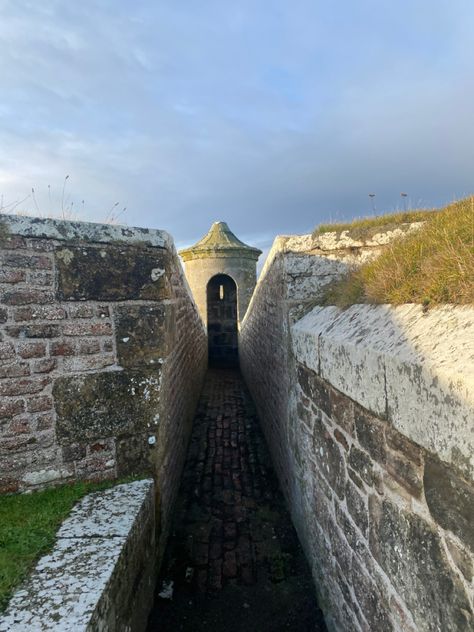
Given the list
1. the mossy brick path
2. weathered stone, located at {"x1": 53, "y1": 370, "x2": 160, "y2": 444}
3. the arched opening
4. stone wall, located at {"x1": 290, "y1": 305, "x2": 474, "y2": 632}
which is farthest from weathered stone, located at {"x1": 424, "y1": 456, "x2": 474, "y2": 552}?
the arched opening

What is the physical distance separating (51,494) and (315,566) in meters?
2.26

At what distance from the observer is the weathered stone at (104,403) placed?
2.92 m

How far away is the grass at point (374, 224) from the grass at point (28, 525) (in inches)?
129

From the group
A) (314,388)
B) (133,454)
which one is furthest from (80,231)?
(314,388)

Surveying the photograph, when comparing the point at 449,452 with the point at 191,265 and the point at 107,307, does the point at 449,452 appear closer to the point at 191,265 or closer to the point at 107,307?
the point at 107,307

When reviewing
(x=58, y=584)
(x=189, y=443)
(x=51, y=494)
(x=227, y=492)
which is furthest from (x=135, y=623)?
(x=189, y=443)

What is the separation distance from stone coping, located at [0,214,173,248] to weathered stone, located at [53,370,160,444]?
116 cm

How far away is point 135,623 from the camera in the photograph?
2.36 meters

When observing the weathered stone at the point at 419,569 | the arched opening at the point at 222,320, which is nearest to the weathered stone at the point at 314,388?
the weathered stone at the point at 419,569

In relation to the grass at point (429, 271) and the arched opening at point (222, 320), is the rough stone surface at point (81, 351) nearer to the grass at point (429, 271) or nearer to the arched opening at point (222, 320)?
the grass at point (429, 271)

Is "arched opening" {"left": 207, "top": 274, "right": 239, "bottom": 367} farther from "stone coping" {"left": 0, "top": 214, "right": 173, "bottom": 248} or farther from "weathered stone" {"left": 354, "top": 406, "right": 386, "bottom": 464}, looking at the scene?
"weathered stone" {"left": 354, "top": 406, "right": 386, "bottom": 464}

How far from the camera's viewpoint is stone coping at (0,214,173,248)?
8.98 ft

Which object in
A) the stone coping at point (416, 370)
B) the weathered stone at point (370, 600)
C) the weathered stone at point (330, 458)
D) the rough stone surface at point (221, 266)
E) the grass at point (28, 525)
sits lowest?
the weathered stone at point (370, 600)

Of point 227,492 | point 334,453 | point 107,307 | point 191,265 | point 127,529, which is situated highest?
point 191,265
